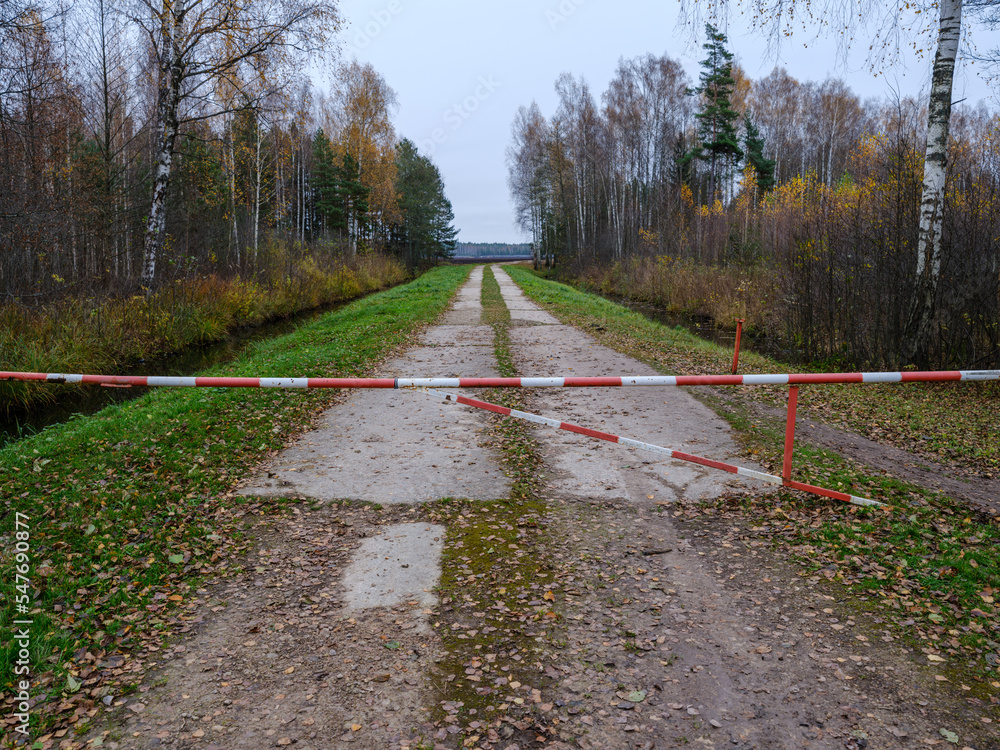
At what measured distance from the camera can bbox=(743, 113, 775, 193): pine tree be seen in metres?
45.0

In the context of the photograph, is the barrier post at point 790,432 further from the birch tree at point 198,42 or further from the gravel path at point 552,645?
the birch tree at point 198,42

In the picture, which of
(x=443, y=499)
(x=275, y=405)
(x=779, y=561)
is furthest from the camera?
(x=275, y=405)

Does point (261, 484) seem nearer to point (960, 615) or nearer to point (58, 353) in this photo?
point (960, 615)

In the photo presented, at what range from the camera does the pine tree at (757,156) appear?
1772 inches

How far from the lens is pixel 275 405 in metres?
8.31

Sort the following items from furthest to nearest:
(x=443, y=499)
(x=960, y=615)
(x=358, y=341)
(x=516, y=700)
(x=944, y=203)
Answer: (x=358, y=341), (x=944, y=203), (x=443, y=499), (x=960, y=615), (x=516, y=700)

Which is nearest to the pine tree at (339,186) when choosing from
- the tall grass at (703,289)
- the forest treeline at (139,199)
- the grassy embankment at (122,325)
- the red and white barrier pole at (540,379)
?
the forest treeline at (139,199)

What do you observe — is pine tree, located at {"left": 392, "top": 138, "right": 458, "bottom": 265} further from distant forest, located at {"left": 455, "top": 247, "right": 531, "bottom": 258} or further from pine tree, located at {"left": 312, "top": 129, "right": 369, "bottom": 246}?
distant forest, located at {"left": 455, "top": 247, "right": 531, "bottom": 258}

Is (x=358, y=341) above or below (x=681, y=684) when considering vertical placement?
above

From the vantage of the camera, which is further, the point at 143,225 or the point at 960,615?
the point at 143,225

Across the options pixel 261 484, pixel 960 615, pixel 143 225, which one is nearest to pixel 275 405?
pixel 261 484

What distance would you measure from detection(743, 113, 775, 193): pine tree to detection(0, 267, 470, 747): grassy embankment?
148 feet

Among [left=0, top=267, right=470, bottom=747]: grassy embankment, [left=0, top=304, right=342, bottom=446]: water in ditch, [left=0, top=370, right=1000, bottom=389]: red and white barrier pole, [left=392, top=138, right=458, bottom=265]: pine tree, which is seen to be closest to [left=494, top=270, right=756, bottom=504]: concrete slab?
[left=0, top=370, right=1000, bottom=389]: red and white barrier pole

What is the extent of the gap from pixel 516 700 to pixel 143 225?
64.5 feet
